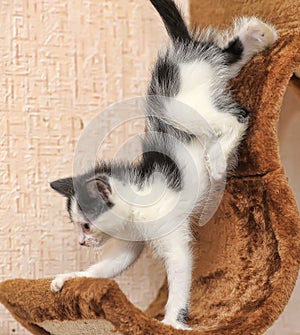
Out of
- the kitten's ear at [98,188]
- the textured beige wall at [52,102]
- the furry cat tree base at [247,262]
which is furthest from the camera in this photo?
the textured beige wall at [52,102]

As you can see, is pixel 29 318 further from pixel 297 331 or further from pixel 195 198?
pixel 297 331

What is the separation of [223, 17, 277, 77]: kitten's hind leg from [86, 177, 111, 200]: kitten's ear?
331 mm

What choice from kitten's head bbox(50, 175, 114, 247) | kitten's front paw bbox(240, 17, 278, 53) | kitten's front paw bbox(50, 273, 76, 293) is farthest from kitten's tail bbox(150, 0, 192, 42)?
kitten's front paw bbox(50, 273, 76, 293)

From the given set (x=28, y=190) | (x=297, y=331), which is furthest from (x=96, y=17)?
(x=297, y=331)

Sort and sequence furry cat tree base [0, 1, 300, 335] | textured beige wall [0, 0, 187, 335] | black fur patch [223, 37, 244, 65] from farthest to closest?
textured beige wall [0, 0, 187, 335] < black fur patch [223, 37, 244, 65] < furry cat tree base [0, 1, 300, 335]

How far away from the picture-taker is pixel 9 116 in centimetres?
145

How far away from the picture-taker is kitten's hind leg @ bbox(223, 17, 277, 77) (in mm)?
1173

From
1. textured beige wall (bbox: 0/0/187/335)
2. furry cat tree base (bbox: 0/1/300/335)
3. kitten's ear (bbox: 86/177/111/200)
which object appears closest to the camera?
furry cat tree base (bbox: 0/1/300/335)

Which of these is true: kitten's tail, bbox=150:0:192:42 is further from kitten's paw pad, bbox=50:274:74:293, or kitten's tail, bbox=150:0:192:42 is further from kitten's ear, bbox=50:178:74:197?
kitten's paw pad, bbox=50:274:74:293

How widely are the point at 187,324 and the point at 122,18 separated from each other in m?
0.78

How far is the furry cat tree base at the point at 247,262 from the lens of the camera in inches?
37.9

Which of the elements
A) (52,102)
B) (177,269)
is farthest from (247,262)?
(52,102)

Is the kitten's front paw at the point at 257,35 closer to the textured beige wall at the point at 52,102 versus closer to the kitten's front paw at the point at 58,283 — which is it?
the textured beige wall at the point at 52,102

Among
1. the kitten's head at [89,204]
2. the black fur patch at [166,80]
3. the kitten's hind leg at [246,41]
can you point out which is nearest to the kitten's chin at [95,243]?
the kitten's head at [89,204]
